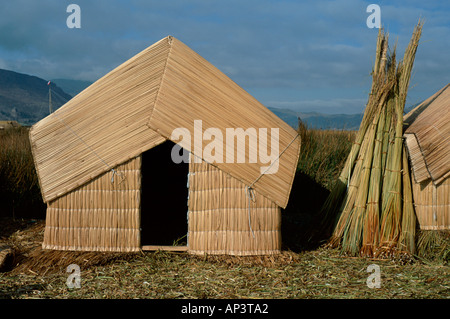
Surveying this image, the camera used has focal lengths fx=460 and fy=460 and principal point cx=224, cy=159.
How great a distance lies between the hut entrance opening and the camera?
602cm

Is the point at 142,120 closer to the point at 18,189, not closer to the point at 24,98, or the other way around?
the point at 18,189

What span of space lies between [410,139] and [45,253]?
4.32m

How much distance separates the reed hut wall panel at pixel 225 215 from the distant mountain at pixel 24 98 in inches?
2371

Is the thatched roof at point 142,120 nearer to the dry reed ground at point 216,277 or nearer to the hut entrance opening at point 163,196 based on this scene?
the dry reed ground at point 216,277

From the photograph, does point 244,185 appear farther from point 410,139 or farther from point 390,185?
point 410,139

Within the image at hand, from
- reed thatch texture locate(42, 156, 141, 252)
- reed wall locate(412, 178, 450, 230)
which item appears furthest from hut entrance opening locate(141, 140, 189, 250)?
reed wall locate(412, 178, 450, 230)

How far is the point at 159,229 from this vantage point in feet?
19.4

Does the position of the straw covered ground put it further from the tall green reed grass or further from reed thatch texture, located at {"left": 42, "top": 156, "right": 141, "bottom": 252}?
the tall green reed grass

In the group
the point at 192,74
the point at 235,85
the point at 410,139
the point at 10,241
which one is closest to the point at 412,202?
the point at 410,139

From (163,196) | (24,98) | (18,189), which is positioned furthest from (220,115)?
(24,98)

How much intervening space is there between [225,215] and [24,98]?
139620mm

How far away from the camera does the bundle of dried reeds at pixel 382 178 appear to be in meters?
4.95

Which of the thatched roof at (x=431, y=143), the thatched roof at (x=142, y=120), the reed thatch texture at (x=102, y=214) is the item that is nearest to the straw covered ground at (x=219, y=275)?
the reed thatch texture at (x=102, y=214)

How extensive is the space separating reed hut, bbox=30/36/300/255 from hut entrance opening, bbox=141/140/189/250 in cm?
121
